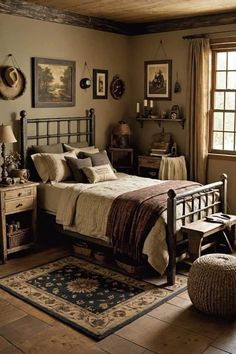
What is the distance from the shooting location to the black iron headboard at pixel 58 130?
17.9ft

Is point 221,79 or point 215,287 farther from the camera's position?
point 221,79

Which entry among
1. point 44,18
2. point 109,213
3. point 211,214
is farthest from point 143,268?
point 44,18

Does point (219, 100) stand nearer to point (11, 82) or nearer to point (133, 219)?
point (133, 219)

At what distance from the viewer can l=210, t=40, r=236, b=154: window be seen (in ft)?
19.5

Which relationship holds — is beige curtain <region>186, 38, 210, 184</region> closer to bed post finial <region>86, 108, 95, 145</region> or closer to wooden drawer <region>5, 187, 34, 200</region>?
bed post finial <region>86, 108, 95, 145</region>

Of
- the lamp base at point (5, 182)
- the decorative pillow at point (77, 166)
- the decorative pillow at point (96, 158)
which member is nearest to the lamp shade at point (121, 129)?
the decorative pillow at point (96, 158)

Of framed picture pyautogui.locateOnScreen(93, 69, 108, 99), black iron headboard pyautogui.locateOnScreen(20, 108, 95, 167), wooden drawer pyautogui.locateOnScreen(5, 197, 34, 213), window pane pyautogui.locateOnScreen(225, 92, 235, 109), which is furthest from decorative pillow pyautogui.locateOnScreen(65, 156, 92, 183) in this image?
window pane pyautogui.locateOnScreen(225, 92, 235, 109)

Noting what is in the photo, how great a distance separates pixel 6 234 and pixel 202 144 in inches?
115

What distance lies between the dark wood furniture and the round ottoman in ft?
9.53

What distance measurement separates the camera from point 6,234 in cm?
483

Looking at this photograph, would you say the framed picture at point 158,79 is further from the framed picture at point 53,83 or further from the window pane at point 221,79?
the framed picture at point 53,83

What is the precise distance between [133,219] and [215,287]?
1133mm

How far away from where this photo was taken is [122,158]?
6855 mm

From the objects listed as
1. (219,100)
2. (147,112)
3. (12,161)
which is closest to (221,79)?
(219,100)
